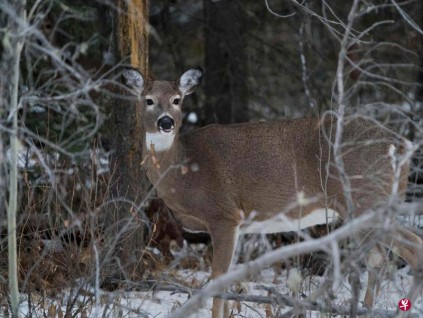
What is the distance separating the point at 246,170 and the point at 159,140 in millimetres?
835

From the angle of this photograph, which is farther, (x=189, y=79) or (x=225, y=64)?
(x=225, y=64)

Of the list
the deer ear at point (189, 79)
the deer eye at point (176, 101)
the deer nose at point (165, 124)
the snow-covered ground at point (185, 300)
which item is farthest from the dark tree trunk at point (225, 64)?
the deer nose at point (165, 124)

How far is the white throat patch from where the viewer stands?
6.97 metres

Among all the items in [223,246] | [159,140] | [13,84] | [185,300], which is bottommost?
[185,300]

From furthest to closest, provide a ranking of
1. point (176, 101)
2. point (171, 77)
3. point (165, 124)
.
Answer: point (171, 77) < point (176, 101) < point (165, 124)

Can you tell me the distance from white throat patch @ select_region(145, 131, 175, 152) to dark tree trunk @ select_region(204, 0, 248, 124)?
341 centimetres

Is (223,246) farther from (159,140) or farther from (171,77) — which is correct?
(171,77)

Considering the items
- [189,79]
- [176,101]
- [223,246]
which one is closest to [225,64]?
[189,79]

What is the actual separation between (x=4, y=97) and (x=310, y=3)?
6.32 m

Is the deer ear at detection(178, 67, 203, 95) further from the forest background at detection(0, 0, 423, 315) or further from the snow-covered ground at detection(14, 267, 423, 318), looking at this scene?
the snow-covered ground at detection(14, 267, 423, 318)

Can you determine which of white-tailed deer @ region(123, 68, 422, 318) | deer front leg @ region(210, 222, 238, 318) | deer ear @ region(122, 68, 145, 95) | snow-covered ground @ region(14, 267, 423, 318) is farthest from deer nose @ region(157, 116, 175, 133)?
snow-covered ground @ region(14, 267, 423, 318)

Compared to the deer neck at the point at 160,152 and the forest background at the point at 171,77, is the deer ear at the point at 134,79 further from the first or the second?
the deer neck at the point at 160,152

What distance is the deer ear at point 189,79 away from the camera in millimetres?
7352

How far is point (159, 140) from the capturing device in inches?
276
